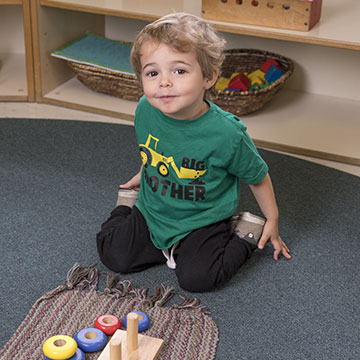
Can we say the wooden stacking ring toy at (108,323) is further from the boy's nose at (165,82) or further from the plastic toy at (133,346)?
the boy's nose at (165,82)

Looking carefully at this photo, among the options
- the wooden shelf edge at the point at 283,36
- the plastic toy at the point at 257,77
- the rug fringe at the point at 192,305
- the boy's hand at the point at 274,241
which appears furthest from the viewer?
the plastic toy at the point at 257,77

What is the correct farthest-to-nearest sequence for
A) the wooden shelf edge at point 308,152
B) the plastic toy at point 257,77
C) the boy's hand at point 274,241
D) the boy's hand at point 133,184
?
the plastic toy at point 257,77 → the wooden shelf edge at point 308,152 → the boy's hand at point 133,184 → the boy's hand at point 274,241

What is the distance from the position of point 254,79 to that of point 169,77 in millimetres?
914

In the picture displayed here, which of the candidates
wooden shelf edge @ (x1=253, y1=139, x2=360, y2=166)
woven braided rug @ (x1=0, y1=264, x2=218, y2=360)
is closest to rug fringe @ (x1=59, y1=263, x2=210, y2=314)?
woven braided rug @ (x1=0, y1=264, x2=218, y2=360)

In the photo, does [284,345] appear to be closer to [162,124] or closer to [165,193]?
[165,193]

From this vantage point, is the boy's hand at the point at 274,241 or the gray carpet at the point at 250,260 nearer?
the gray carpet at the point at 250,260

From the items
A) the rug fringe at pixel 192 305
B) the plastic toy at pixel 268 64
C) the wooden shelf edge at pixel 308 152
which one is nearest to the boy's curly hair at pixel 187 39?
the rug fringe at pixel 192 305

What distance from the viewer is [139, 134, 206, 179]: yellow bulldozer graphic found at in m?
1.20

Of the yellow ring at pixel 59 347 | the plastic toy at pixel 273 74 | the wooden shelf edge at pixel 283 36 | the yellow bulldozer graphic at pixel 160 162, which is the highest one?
the wooden shelf edge at pixel 283 36

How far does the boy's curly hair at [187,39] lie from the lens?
1.08 meters

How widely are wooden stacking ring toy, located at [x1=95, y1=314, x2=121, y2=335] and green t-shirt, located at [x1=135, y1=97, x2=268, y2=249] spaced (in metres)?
0.21

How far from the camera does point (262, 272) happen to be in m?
1.28

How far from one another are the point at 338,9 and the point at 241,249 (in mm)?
993

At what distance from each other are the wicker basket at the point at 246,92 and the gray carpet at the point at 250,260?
0.20 meters
